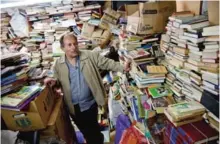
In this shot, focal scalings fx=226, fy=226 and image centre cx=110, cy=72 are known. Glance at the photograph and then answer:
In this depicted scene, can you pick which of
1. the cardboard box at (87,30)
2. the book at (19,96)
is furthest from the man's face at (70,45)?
the cardboard box at (87,30)

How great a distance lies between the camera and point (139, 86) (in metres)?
2.08

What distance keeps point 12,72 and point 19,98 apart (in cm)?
24

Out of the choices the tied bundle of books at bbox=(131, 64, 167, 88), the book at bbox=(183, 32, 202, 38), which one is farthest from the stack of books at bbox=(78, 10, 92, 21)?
the book at bbox=(183, 32, 202, 38)

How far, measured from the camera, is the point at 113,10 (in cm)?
383

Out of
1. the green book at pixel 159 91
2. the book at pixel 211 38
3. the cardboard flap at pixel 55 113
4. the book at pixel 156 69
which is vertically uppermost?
the book at pixel 211 38

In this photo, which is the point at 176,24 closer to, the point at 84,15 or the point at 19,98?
the point at 19,98

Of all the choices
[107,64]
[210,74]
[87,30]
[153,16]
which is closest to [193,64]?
[210,74]

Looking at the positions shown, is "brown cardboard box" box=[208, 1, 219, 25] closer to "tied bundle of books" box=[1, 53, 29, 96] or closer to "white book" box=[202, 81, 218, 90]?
"white book" box=[202, 81, 218, 90]

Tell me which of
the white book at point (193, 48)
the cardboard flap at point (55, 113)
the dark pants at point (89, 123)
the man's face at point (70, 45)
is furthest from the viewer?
the dark pants at point (89, 123)

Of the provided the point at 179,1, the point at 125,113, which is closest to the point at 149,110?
the point at 125,113

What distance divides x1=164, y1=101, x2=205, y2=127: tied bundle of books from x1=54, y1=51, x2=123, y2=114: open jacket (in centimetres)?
94

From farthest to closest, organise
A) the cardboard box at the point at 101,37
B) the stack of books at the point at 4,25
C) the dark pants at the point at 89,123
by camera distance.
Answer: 1. the stack of books at the point at 4,25
2. the cardboard box at the point at 101,37
3. the dark pants at the point at 89,123

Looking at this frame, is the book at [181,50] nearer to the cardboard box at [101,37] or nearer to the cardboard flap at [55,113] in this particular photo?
the cardboard flap at [55,113]

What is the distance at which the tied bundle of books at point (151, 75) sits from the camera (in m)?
1.97
